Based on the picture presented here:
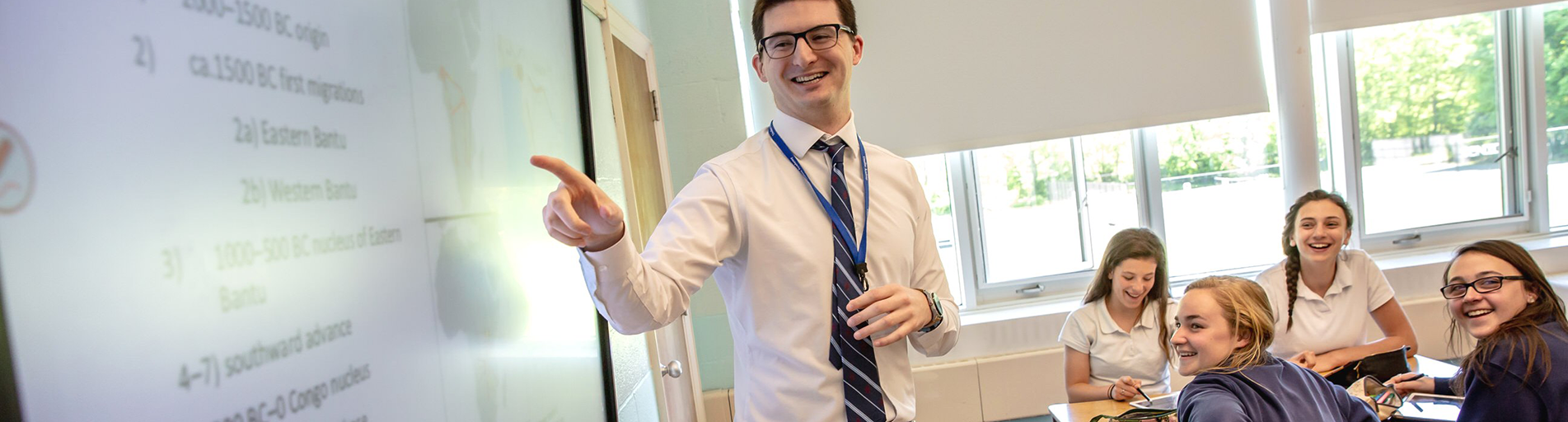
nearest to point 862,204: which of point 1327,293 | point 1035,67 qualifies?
point 1327,293

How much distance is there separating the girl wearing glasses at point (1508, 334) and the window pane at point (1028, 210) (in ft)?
8.34

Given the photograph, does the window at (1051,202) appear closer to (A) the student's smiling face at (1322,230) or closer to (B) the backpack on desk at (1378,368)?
(A) the student's smiling face at (1322,230)

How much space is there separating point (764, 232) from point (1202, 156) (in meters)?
4.19

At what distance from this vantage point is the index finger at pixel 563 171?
900mm

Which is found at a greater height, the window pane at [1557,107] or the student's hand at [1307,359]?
the window pane at [1557,107]

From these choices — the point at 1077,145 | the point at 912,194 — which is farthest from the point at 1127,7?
the point at 912,194

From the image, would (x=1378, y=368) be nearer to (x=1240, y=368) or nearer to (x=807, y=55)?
(x=1240, y=368)

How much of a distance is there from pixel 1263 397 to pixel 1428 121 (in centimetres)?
416

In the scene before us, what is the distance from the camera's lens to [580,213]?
1013 millimetres

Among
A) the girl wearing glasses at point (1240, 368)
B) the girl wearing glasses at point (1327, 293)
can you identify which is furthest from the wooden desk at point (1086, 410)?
the girl wearing glasses at point (1327, 293)

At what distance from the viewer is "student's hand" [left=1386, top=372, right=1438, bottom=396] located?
2.54m

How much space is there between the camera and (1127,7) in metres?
4.37

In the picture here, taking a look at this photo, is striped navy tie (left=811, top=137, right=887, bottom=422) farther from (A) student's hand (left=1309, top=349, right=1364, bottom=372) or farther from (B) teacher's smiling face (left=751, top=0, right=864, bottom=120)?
(A) student's hand (left=1309, top=349, right=1364, bottom=372)

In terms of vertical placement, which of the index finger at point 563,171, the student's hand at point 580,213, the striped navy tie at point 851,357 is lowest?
the striped navy tie at point 851,357
